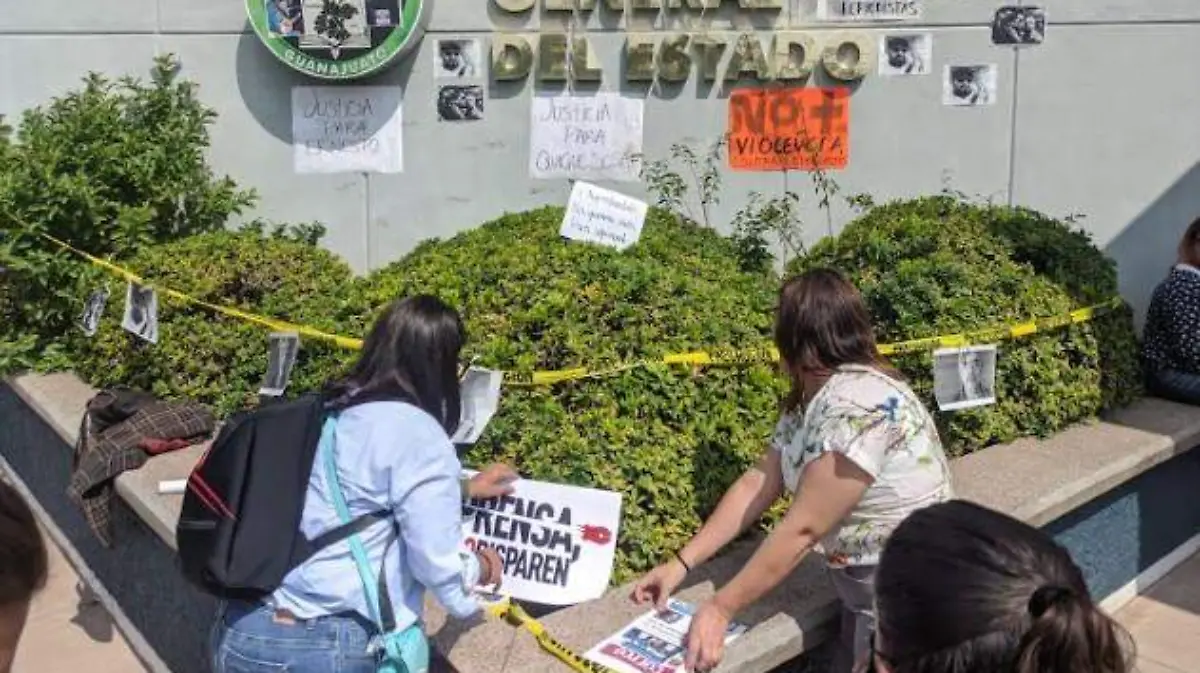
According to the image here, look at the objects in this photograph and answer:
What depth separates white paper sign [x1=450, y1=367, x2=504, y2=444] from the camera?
12.6 feet

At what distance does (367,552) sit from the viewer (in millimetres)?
2678

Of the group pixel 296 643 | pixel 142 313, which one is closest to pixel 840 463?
pixel 296 643

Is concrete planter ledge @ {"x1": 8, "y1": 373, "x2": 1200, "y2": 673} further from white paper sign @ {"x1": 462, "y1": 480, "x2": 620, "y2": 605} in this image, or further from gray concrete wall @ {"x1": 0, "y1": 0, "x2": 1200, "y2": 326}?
gray concrete wall @ {"x1": 0, "y1": 0, "x2": 1200, "y2": 326}

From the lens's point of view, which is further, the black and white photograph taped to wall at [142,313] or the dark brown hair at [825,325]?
the black and white photograph taped to wall at [142,313]

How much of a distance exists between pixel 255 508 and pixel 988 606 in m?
1.71

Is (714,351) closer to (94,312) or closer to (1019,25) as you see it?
(1019,25)

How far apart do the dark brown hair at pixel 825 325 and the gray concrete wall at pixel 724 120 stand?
362 centimetres

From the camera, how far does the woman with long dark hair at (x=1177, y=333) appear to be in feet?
17.9

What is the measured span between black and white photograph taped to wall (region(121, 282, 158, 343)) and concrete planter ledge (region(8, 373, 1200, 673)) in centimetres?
50

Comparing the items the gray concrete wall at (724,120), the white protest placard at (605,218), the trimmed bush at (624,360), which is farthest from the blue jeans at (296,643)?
the gray concrete wall at (724,120)

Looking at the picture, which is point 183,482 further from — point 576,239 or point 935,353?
point 935,353

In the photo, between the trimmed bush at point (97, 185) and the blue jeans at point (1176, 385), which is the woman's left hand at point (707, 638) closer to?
the blue jeans at point (1176, 385)

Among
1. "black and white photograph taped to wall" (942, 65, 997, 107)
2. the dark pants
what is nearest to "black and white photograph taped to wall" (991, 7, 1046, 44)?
"black and white photograph taped to wall" (942, 65, 997, 107)

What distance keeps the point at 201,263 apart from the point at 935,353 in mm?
3767
